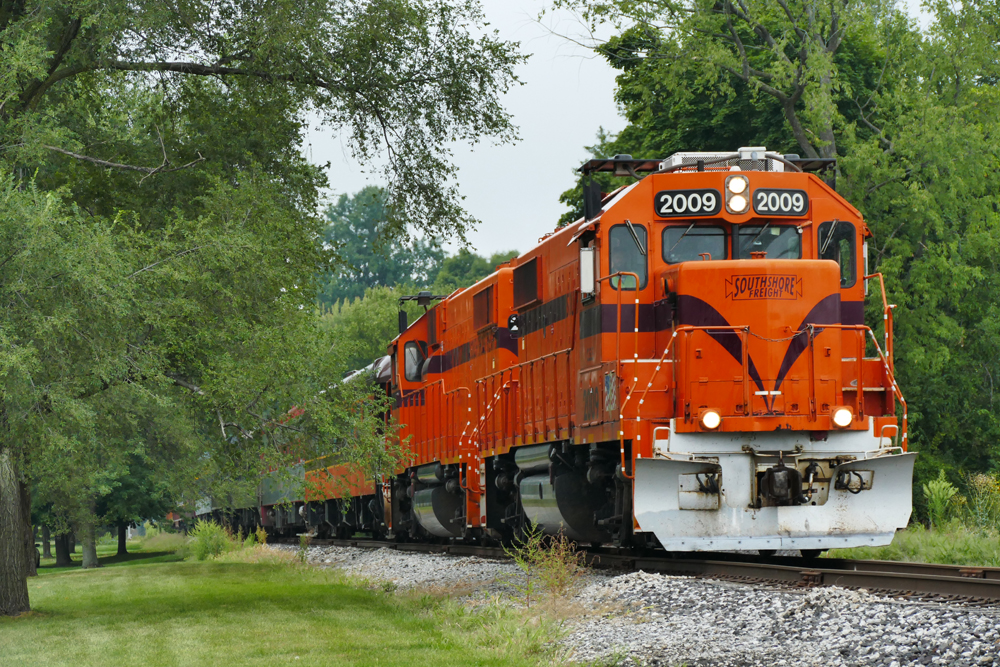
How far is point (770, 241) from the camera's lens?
13.4 meters

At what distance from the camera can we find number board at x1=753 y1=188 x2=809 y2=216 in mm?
13219

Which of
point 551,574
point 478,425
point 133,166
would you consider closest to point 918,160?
point 478,425

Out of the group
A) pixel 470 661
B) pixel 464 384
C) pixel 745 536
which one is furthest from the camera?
pixel 464 384

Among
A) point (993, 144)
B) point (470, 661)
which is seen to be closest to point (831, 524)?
point (470, 661)

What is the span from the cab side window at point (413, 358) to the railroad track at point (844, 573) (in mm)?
7134

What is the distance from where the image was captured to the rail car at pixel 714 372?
12.1m

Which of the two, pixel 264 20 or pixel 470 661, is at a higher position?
pixel 264 20

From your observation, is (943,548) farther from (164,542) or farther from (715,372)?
(164,542)

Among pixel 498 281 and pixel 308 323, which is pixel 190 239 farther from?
pixel 498 281

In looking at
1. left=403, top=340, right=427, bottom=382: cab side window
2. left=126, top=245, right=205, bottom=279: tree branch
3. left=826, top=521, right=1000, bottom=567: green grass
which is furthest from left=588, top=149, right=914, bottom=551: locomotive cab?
left=403, top=340, right=427, bottom=382: cab side window

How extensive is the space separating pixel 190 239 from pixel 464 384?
669cm

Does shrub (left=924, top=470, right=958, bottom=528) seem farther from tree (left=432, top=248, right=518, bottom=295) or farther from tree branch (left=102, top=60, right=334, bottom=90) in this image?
tree (left=432, top=248, right=518, bottom=295)

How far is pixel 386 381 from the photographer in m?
26.0

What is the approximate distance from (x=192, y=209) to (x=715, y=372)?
963 cm
